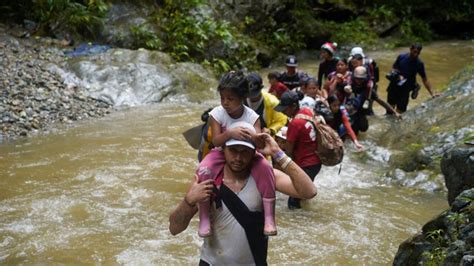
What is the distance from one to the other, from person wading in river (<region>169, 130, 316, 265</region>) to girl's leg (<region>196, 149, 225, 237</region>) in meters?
0.04

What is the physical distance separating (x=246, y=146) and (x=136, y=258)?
9.15 ft

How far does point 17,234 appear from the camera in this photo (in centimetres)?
575

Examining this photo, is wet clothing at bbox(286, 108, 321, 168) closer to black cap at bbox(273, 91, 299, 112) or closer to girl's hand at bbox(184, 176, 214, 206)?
black cap at bbox(273, 91, 299, 112)

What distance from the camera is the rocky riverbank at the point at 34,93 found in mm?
9827

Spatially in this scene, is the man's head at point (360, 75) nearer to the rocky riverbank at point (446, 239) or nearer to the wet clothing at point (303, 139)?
the wet clothing at point (303, 139)

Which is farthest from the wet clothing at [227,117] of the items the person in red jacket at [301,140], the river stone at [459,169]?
the river stone at [459,169]

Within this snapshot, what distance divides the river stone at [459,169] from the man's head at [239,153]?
2.54 metres

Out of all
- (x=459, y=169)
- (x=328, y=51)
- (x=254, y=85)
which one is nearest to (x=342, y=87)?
(x=328, y=51)

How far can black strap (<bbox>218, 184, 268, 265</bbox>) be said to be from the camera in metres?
3.08

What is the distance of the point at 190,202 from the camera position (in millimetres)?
2984

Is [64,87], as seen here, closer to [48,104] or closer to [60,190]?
[48,104]

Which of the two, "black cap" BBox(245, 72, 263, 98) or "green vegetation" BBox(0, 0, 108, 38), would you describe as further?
"green vegetation" BBox(0, 0, 108, 38)

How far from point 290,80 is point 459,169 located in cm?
368

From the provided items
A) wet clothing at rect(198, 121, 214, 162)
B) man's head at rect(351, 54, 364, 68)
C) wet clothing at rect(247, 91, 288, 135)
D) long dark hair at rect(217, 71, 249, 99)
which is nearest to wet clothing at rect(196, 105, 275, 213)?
long dark hair at rect(217, 71, 249, 99)
